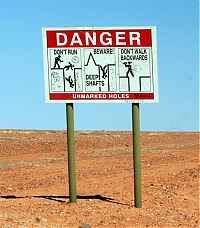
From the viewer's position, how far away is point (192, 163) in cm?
1823

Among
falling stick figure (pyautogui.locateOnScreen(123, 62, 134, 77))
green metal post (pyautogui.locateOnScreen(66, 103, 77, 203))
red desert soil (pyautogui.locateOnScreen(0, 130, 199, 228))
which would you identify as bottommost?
red desert soil (pyautogui.locateOnScreen(0, 130, 199, 228))

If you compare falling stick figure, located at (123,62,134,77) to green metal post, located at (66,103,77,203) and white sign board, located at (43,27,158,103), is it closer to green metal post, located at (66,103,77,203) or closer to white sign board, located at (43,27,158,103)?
white sign board, located at (43,27,158,103)

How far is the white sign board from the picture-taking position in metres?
10.9

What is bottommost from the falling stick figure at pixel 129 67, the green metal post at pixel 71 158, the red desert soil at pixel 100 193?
the red desert soil at pixel 100 193

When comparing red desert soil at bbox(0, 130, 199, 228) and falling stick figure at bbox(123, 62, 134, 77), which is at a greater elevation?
falling stick figure at bbox(123, 62, 134, 77)

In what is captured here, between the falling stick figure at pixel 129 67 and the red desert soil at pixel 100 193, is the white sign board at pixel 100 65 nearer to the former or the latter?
the falling stick figure at pixel 129 67

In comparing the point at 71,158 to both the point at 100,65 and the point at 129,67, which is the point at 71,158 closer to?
the point at 100,65

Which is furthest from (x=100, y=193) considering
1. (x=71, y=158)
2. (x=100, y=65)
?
(x=100, y=65)

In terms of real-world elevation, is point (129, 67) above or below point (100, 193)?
above

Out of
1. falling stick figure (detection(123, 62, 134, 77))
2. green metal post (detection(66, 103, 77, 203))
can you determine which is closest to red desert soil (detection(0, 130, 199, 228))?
green metal post (detection(66, 103, 77, 203))

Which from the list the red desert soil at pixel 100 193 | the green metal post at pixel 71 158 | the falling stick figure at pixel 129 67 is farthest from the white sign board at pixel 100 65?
the red desert soil at pixel 100 193

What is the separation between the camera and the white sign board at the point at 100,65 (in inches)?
428

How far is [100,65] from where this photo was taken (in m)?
11.0

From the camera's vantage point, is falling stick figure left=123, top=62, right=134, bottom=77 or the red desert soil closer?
the red desert soil
